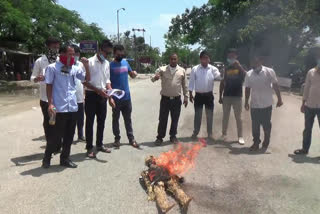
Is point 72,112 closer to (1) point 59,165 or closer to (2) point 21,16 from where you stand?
(1) point 59,165

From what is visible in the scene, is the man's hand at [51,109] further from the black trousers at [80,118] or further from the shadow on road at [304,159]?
the shadow on road at [304,159]

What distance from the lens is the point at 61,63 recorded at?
18.0ft

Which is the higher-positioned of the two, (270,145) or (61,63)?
(61,63)

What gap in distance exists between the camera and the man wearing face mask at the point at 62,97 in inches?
213

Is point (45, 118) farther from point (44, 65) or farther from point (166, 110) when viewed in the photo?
point (166, 110)

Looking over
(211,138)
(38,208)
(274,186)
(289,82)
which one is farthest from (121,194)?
(289,82)

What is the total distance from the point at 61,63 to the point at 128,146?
242 centimetres

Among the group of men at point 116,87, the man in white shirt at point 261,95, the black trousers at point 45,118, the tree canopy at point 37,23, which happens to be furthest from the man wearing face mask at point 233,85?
the tree canopy at point 37,23

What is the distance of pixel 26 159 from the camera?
6.26 meters

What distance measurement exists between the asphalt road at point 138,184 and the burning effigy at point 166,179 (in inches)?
4.7

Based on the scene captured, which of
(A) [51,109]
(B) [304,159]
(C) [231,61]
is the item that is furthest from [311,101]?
(A) [51,109]

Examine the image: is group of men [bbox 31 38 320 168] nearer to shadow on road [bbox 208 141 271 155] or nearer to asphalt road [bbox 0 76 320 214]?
shadow on road [bbox 208 141 271 155]

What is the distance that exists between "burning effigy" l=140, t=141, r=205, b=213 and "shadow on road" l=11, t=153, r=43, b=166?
7.16 feet

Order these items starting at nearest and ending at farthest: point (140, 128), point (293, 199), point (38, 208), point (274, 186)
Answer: point (38, 208) < point (293, 199) < point (274, 186) < point (140, 128)
